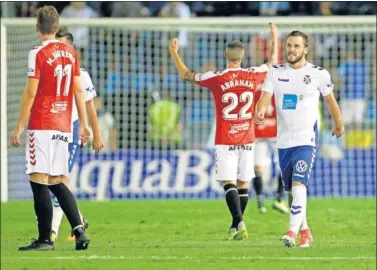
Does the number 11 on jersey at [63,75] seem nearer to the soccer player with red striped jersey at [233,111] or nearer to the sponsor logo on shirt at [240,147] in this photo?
the soccer player with red striped jersey at [233,111]

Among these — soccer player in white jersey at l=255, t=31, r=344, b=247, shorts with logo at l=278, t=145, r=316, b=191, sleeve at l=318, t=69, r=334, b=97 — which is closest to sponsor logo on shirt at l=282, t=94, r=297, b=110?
soccer player in white jersey at l=255, t=31, r=344, b=247

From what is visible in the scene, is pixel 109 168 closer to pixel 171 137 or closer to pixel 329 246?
pixel 171 137

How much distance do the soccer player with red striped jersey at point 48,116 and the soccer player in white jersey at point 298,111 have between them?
187 centimetres

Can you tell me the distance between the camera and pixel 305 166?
40.8 feet

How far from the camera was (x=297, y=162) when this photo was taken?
12461mm

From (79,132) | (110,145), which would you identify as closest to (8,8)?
(110,145)

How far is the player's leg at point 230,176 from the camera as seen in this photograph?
546 inches

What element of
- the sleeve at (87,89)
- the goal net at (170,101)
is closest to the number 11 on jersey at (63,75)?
the sleeve at (87,89)

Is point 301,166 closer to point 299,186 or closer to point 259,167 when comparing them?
point 299,186

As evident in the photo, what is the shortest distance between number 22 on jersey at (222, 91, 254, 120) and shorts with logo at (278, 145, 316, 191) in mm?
1462

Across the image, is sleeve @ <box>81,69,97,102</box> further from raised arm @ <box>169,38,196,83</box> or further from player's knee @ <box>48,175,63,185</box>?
player's knee @ <box>48,175,63,185</box>

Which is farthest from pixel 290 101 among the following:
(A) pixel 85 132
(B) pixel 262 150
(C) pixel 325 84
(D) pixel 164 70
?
(D) pixel 164 70

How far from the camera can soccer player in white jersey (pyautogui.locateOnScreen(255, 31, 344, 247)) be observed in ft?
40.8

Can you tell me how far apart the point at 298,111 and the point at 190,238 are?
2.17m
